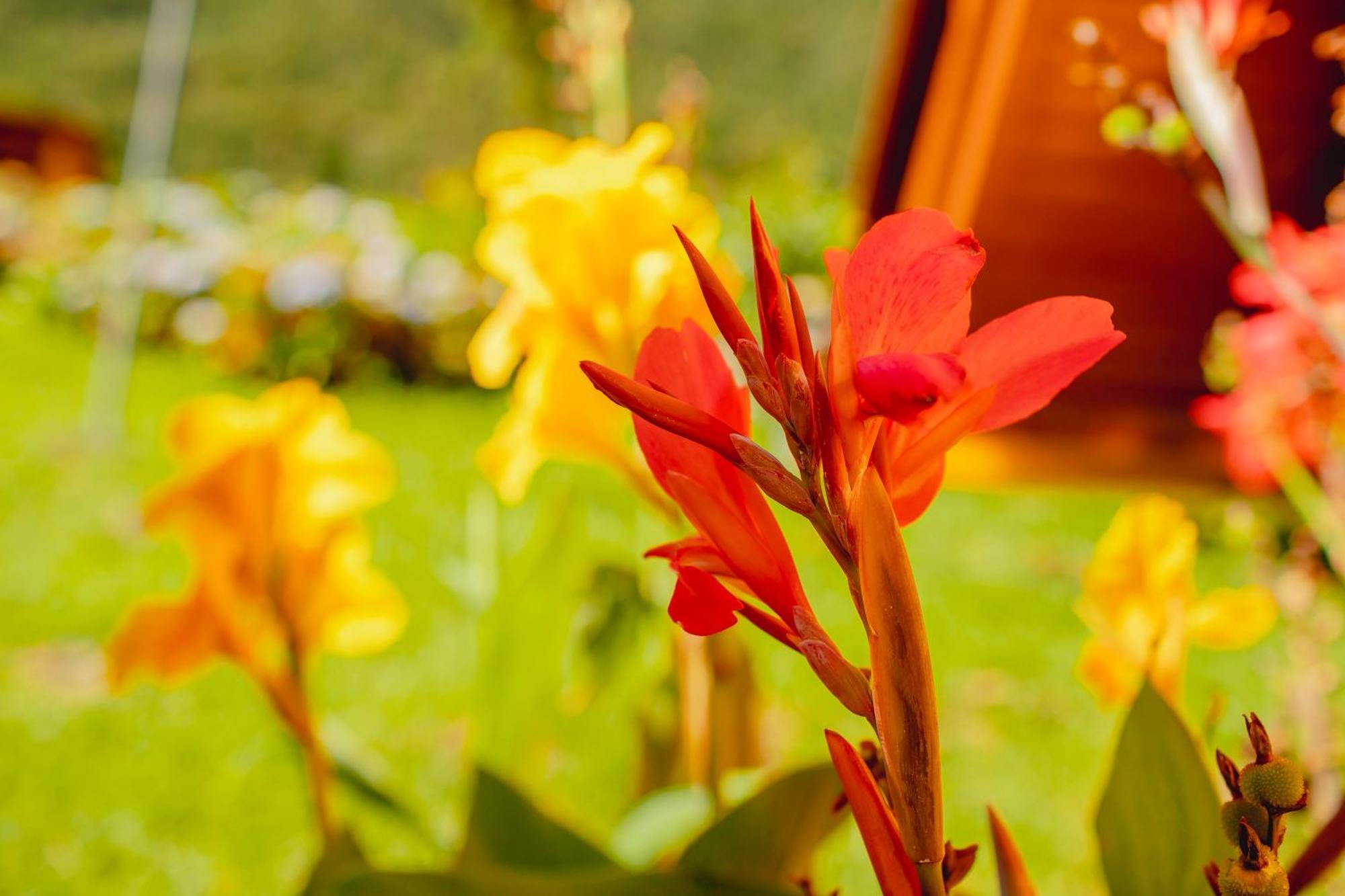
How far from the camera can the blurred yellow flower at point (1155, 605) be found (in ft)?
1.18

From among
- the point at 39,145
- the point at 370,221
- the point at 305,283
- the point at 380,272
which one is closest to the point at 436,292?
the point at 380,272

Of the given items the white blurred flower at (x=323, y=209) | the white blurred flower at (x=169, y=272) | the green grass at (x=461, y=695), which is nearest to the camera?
the green grass at (x=461, y=695)

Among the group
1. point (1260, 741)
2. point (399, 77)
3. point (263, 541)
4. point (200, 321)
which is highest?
point (399, 77)

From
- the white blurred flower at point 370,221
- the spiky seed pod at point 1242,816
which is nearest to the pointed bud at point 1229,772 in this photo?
the spiky seed pod at point 1242,816

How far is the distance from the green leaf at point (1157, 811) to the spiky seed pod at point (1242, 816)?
0.47 ft

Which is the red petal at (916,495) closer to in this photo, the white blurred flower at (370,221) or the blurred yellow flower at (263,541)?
the blurred yellow flower at (263,541)

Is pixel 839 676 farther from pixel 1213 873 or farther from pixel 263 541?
pixel 263 541

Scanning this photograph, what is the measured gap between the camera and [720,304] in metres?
0.17

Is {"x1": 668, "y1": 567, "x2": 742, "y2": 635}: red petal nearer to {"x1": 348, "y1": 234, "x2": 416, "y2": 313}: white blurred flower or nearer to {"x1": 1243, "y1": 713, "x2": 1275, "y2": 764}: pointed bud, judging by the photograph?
{"x1": 1243, "y1": 713, "x2": 1275, "y2": 764}: pointed bud

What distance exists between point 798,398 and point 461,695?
1.49 m

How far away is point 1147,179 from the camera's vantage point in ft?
5.95

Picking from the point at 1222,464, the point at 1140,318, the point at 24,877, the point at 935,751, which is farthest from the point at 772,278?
the point at 1222,464

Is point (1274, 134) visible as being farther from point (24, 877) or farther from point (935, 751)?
point (24, 877)

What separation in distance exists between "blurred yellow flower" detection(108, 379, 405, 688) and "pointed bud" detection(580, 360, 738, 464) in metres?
0.27
